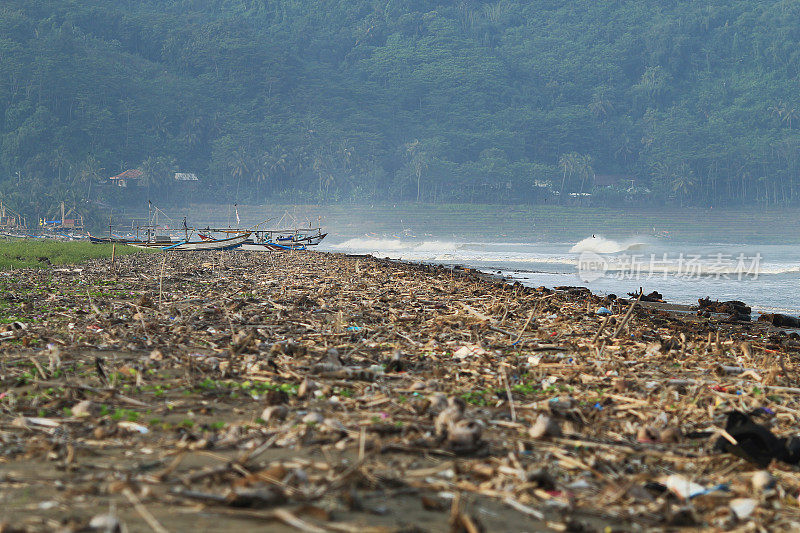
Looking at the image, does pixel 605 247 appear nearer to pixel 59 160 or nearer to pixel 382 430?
pixel 382 430

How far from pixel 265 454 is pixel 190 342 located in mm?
4468

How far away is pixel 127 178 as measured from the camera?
147000mm

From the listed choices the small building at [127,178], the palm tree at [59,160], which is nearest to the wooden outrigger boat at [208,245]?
the palm tree at [59,160]

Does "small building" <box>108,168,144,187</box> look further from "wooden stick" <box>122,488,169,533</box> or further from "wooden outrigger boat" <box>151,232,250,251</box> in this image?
"wooden stick" <box>122,488,169,533</box>

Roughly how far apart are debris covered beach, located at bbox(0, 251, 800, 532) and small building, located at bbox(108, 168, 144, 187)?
14635 centimetres

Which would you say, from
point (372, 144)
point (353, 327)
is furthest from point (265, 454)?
point (372, 144)

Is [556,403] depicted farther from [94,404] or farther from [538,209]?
[538,209]

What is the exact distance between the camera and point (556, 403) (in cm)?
586

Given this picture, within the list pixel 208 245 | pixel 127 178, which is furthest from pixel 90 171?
pixel 208 245

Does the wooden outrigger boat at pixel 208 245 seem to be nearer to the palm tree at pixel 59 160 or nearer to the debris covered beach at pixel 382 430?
the debris covered beach at pixel 382 430

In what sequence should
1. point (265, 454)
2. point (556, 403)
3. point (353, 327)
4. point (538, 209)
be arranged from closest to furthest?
point (265, 454), point (556, 403), point (353, 327), point (538, 209)

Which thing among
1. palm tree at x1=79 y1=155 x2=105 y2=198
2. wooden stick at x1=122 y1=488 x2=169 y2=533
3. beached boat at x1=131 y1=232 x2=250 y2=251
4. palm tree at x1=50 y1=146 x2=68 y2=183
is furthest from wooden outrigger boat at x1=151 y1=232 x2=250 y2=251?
palm tree at x1=50 y1=146 x2=68 y2=183

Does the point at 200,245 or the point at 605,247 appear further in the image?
the point at 605,247

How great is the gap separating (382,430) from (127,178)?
15645cm
